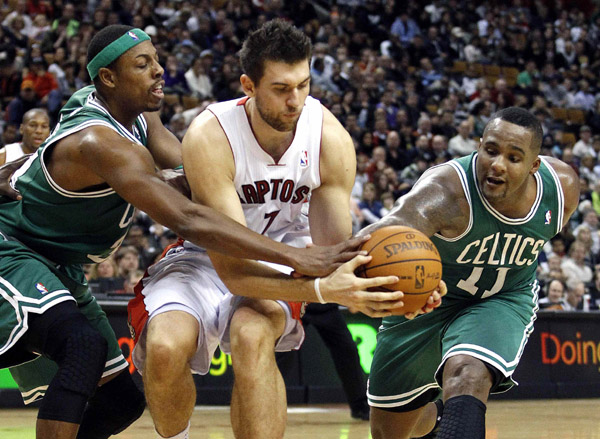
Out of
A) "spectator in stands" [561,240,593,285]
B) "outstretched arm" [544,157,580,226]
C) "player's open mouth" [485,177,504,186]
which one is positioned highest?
"player's open mouth" [485,177,504,186]

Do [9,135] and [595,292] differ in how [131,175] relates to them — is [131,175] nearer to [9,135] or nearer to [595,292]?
[9,135]

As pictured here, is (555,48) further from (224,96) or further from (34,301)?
(34,301)

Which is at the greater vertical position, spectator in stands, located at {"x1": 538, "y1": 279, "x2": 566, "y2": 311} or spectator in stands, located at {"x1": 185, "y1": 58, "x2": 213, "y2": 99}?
spectator in stands, located at {"x1": 185, "y1": 58, "x2": 213, "y2": 99}

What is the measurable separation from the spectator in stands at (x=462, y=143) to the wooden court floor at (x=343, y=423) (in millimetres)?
6597

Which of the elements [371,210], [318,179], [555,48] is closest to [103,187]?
[318,179]

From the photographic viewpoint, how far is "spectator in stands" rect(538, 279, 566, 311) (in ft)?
34.6

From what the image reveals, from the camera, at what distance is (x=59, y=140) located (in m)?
4.04

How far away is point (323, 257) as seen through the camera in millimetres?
3842

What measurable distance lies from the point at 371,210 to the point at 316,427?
5.51 meters

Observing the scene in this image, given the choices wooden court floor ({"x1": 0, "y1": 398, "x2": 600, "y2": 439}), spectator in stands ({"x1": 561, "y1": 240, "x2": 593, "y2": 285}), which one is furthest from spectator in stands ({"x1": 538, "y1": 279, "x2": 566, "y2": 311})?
wooden court floor ({"x1": 0, "y1": 398, "x2": 600, "y2": 439})

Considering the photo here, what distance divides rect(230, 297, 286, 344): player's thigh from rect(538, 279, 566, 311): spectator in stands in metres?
7.05

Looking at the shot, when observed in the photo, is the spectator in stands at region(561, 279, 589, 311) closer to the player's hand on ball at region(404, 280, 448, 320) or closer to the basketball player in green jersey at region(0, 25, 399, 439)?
the player's hand on ball at region(404, 280, 448, 320)

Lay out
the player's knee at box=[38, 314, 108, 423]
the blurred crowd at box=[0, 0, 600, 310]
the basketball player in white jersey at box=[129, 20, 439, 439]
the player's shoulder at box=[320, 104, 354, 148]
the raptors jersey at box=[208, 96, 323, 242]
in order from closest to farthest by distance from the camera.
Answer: the player's knee at box=[38, 314, 108, 423] → the basketball player in white jersey at box=[129, 20, 439, 439] → the raptors jersey at box=[208, 96, 323, 242] → the player's shoulder at box=[320, 104, 354, 148] → the blurred crowd at box=[0, 0, 600, 310]

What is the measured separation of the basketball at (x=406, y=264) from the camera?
12.3 feet
